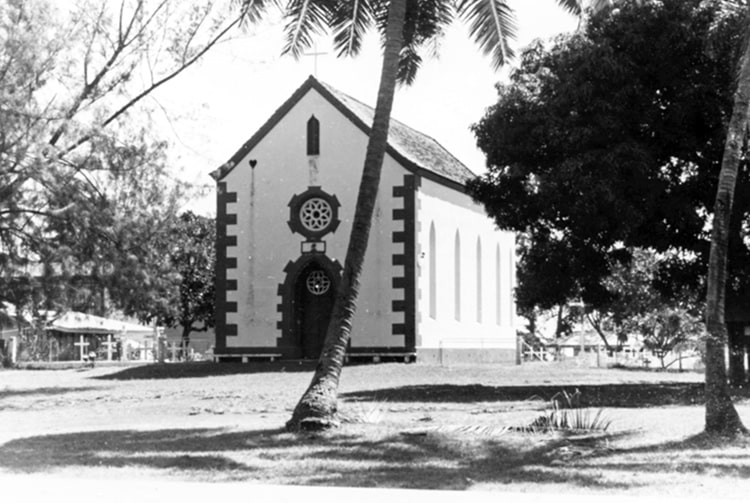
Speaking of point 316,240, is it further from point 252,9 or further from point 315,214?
point 252,9

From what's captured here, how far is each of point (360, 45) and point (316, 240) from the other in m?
14.8

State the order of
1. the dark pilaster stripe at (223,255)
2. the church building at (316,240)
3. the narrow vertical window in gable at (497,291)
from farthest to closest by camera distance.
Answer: the narrow vertical window in gable at (497,291)
the dark pilaster stripe at (223,255)
the church building at (316,240)

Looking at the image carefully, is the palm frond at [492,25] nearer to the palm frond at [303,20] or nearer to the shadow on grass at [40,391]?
the palm frond at [303,20]

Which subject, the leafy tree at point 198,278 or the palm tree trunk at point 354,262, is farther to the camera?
the leafy tree at point 198,278

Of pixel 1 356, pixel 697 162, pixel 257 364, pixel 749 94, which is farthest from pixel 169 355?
pixel 749 94

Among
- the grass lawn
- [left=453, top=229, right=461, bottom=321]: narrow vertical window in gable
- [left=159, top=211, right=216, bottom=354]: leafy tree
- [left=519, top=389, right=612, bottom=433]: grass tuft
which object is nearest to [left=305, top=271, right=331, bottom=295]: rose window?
[left=453, top=229, right=461, bottom=321]: narrow vertical window in gable

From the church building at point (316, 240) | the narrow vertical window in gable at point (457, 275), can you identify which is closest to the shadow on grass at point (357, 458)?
the church building at point (316, 240)

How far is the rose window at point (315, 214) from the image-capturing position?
3628 cm

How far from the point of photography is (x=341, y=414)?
18016mm

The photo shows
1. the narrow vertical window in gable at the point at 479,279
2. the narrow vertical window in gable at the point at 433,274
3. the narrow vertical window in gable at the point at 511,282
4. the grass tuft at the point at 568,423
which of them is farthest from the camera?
the narrow vertical window in gable at the point at 511,282

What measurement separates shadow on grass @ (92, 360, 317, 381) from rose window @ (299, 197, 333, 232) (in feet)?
15.5

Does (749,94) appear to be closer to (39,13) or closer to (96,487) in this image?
(96,487)

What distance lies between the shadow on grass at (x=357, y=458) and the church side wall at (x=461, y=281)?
64.5 feet

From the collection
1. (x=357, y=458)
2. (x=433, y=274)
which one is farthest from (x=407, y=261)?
(x=357, y=458)
